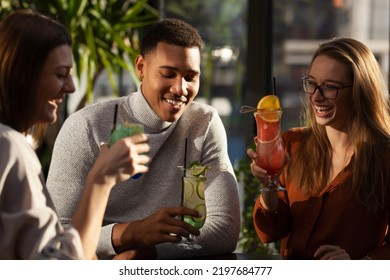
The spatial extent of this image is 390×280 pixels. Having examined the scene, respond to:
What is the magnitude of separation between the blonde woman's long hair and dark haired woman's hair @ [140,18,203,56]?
41cm

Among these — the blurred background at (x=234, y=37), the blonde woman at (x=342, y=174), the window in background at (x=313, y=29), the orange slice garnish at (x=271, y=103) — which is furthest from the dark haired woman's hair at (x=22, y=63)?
the window in background at (x=313, y=29)

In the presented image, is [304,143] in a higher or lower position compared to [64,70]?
lower

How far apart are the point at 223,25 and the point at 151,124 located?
2486 millimetres

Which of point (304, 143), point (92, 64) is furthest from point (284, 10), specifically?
point (304, 143)

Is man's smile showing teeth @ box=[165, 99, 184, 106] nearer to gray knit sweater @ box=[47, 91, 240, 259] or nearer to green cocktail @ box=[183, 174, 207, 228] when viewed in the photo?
gray knit sweater @ box=[47, 91, 240, 259]

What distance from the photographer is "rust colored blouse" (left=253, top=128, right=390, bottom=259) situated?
8.57 feet

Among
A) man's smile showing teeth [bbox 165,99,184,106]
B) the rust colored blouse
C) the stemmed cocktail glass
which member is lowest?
the rust colored blouse

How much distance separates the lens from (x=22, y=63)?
185 cm

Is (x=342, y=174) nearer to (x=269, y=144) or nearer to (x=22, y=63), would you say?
(x=269, y=144)

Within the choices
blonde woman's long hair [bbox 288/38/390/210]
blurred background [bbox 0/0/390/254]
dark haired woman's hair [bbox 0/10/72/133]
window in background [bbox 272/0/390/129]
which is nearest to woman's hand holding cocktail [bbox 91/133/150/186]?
dark haired woman's hair [bbox 0/10/72/133]

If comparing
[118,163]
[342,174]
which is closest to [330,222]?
[342,174]

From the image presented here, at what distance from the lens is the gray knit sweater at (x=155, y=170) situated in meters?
2.57

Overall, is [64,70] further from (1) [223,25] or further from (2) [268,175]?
(1) [223,25]
